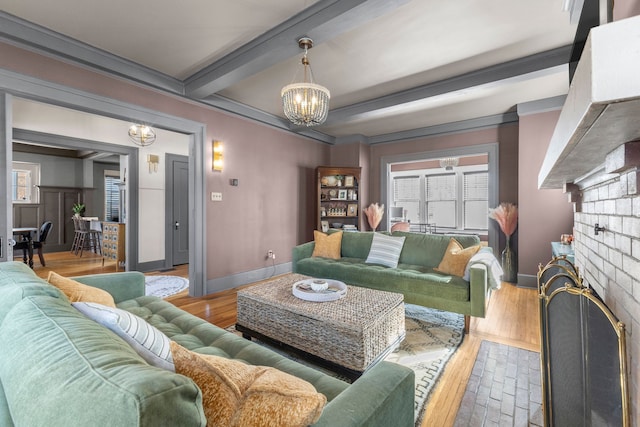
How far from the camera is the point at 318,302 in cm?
220

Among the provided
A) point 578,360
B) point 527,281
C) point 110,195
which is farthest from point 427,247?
point 110,195

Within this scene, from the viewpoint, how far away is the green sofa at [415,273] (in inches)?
104

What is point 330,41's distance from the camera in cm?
267

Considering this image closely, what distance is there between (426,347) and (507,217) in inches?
116

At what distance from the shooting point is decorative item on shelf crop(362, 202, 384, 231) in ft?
18.6

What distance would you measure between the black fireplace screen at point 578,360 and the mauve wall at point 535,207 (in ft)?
10.2

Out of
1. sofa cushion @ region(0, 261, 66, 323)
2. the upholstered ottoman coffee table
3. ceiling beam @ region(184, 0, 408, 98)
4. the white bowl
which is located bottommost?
the upholstered ottoman coffee table

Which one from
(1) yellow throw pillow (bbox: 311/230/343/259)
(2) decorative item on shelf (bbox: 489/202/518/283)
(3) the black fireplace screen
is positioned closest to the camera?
(3) the black fireplace screen

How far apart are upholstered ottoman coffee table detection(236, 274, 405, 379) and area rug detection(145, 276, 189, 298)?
6.99 feet

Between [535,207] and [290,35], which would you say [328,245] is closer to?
[290,35]

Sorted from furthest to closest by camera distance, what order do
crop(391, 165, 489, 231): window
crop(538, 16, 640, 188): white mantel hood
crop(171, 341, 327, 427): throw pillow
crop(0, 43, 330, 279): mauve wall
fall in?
crop(391, 165, 489, 231): window
crop(0, 43, 330, 279): mauve wall
crop(171, 341, 327, 427): throw pillow
crop(538, 16, 640, 188): white mantel hood

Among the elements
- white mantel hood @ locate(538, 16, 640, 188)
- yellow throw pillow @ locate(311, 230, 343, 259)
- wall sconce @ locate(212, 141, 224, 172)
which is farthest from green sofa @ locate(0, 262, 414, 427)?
wall sconce @ locate(212, 141, 224, 172)

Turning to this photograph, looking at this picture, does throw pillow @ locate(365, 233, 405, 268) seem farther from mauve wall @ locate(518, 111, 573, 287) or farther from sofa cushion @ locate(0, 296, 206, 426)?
sofa cushion @ locate(0, 296, 206, 426)

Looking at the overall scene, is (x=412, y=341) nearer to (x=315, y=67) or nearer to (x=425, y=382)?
(x=425, y=382)
